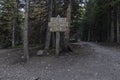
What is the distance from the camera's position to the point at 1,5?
27953mm

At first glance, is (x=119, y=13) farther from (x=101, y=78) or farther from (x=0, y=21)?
(x=101, y=78)

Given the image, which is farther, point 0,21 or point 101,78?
point 0,21

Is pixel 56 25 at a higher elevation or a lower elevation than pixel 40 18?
lower

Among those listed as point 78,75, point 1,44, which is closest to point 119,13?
point 1,44

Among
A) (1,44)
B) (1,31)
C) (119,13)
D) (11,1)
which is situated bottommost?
(1,44)

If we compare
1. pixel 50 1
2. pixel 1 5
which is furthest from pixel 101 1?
pixel 1 5

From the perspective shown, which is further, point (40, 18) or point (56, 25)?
point (40, 18)

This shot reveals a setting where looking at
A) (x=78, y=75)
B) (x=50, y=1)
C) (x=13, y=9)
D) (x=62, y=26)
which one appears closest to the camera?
(x=78, y=75)

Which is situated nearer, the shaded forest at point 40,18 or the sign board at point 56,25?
the sign board at point 56,25

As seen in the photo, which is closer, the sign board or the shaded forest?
the sign board

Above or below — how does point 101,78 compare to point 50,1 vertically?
below

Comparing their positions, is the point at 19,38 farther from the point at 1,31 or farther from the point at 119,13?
the point at 119,13

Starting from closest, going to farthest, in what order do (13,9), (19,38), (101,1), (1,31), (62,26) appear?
(62,26)
(101,1)
(13,9)
(1,31)
(19,38)

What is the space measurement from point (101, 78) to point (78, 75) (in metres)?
0.98
